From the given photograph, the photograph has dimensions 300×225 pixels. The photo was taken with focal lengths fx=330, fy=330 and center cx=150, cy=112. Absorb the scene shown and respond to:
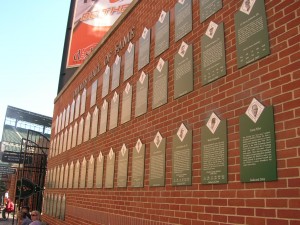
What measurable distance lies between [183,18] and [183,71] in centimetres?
81

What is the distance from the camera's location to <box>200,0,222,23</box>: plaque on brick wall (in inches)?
154

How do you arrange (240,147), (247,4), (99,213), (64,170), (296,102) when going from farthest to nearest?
(64,170) < (99,213) < (247,4) < (240,147) < (296,102)

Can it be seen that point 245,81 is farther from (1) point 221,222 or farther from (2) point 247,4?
(1) point 221,222

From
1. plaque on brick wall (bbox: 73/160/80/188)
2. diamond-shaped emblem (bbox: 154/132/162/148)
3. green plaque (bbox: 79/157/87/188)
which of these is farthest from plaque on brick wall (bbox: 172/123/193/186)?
plaque on brick wall (bbox: 73/160/80/188)

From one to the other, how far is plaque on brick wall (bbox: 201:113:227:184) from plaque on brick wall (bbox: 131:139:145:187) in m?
1.59

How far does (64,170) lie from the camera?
982cm

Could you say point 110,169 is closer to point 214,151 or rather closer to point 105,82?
point 105,82

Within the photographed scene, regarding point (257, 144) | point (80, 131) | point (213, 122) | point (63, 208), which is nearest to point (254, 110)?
point (257, 144)

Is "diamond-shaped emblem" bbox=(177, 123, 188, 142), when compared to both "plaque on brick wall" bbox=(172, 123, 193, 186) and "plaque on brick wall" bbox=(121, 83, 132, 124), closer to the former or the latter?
"plaque on brick wall" bbox=(172, 123, 193, 186)

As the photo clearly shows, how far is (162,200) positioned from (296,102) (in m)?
2.37

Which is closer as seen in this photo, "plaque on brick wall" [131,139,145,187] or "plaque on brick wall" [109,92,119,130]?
"plaque on brick wall" [131,139,145,187]

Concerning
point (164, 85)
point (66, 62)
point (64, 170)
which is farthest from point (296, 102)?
point (66, 62)

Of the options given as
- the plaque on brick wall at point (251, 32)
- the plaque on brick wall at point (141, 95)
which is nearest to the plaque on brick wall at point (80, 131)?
the plaque on brick wall at point (141, 95)

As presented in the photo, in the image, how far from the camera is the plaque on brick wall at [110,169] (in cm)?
616
